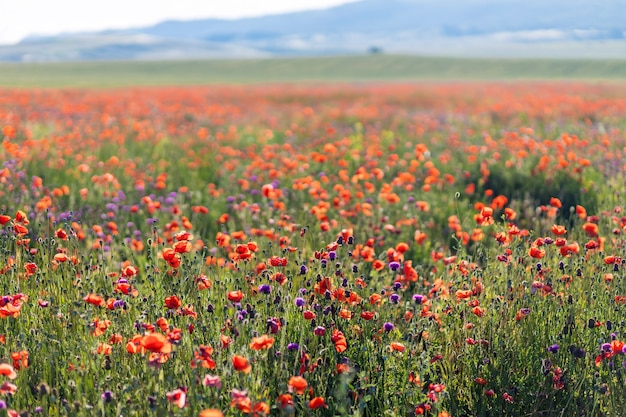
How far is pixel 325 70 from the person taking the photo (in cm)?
8031

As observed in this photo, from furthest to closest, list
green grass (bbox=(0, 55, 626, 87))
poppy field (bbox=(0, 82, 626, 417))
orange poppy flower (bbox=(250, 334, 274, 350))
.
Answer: green grass (bbox=(0, 55, 626, 87)) → poppy field (bbox=(0, 82, 626, 417)) → orange poppy flower (bbox=(250, 334, 274, 350))

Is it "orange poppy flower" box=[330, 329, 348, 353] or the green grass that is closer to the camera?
"orange poppy flower" box=[330, 329, 348, 353]

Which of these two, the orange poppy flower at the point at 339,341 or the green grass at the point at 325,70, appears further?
the green grass at the point at 325,70

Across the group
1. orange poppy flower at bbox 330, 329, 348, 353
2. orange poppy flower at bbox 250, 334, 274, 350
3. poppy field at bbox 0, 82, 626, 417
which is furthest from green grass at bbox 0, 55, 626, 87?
orange poppy flower at bbox 250, 334, 274, 350

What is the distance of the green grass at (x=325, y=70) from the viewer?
68125 mm

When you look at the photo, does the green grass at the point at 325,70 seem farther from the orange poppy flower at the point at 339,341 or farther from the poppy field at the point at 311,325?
the orange poppy flower at the point at 339,341

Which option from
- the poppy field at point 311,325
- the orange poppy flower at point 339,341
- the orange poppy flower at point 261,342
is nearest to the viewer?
the orange poppy flower at point 261,342

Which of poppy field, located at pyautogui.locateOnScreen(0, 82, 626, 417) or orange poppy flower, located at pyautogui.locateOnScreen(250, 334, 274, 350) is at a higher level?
orange poppy flower, located at pyautogui.locateOnScreen(250, 334, 274, 350)

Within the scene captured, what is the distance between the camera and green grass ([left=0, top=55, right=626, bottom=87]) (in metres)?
68.1

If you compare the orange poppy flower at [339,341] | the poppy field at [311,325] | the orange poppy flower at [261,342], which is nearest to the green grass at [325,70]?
the poppy field at [311,325]

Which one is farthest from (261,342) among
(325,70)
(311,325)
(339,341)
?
(325,70)

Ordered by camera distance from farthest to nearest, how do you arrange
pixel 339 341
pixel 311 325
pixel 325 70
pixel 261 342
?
pixel 325 70 < pixel 311 325 < pixel 339 341 < pixel 261 342

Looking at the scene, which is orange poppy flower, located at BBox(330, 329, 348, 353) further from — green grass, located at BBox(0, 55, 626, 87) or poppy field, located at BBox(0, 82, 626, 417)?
green grass, located at BBox(0, 55, 626, 87)

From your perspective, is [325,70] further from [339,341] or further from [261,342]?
[261,342]
